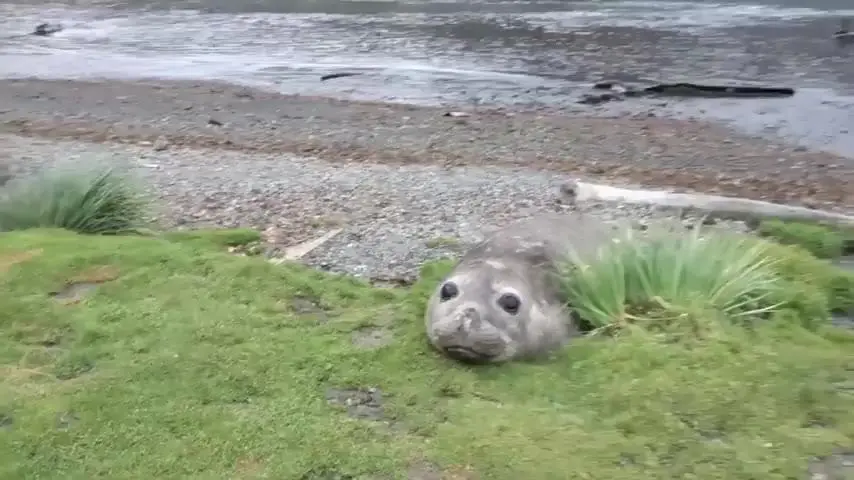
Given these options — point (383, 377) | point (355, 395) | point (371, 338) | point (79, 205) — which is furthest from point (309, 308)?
point (79, 205)

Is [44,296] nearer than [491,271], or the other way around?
[491,271]

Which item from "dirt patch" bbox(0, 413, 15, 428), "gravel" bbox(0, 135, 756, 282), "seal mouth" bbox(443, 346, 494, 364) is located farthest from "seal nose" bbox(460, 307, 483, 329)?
"dirt patch" bbox(0, 413, 15, 428)

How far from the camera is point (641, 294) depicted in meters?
6.20

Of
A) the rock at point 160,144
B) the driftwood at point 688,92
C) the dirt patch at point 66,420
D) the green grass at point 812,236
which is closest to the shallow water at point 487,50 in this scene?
the driftwood at point 688,92

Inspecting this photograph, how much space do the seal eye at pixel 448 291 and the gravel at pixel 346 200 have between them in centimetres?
154

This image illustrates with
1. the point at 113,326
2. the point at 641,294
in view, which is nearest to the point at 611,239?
the point at 641,294

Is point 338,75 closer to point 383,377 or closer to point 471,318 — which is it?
point 471,318

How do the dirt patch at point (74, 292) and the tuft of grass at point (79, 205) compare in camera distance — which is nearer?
the dirt patch at point (74, 292)

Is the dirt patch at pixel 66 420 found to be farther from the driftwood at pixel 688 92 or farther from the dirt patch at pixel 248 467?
the driftwood at pixel 688 92

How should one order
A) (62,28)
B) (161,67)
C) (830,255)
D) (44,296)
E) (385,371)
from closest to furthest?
1. (385,371)
2. (44,296)
3. (830,255)
4. (161,67)
5. (62,28)

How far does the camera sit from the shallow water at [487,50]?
789 inches

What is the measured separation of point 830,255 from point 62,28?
103 ft

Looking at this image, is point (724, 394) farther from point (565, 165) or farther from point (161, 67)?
point (161, 67)

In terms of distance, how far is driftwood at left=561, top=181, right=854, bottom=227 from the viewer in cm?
920
